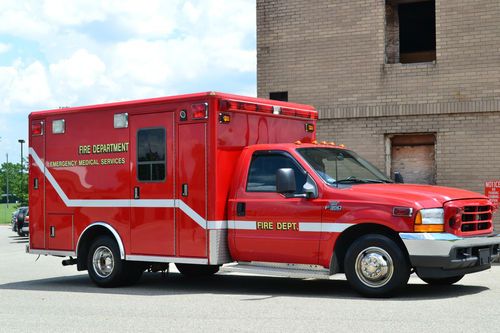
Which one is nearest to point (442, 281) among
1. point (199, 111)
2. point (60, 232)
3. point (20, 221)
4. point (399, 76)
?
point (199, 111)

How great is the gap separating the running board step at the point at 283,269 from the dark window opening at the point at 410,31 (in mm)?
8356

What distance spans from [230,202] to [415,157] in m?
7.29

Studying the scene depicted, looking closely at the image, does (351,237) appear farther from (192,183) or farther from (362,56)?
(362,56)

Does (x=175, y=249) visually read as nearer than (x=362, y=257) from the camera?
No

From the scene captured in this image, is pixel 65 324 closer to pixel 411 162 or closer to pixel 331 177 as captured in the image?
pixel 331 177

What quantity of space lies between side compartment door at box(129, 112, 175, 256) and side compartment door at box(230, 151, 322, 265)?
112 cm

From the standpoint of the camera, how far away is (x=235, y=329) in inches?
314

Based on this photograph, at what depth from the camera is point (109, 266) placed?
12227 millimetres

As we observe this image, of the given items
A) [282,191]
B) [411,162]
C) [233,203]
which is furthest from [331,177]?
[411,162]

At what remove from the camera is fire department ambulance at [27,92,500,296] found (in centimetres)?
975

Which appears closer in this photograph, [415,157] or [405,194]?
[405,194]

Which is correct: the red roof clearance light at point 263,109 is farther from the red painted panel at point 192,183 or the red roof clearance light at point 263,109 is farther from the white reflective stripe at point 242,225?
the white reflective stripe at point 242,225

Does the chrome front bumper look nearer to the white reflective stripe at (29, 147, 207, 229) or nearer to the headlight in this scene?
the headlight

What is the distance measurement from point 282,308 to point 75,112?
5075 millimetres
